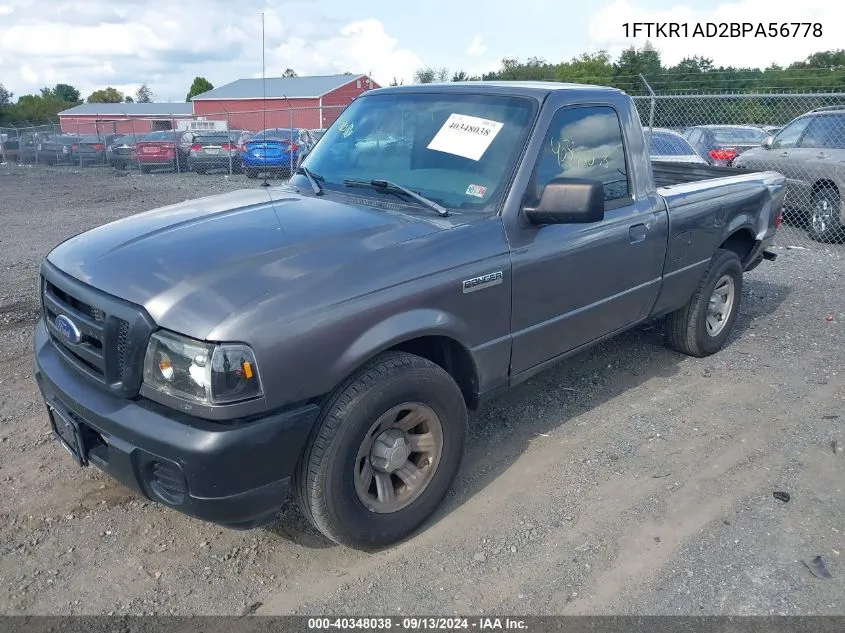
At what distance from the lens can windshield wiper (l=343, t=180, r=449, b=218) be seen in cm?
341

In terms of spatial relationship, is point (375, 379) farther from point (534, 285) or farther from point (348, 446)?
point (534, 285)

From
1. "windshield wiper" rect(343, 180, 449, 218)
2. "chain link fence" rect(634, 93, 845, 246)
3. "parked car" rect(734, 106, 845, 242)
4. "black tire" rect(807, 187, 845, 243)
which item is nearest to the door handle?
"windshield wiper" rect(343, 180, 449, 218)

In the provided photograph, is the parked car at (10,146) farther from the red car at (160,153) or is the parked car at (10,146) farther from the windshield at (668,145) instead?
the windshield at (668,145)

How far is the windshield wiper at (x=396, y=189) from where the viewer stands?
11.2ft

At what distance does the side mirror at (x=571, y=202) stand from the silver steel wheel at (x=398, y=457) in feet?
3.58

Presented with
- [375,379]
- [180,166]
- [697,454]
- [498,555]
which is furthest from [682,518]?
[180,166]

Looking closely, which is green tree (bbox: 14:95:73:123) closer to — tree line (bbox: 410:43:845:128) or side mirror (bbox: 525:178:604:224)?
tree line (bbox: 410:43:845:128)

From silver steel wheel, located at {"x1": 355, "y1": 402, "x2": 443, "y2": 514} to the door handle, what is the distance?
1.76m

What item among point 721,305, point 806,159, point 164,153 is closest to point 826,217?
point 806,159

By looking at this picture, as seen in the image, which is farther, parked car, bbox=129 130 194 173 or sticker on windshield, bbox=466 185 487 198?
parked car, bbox=129 130 194 173

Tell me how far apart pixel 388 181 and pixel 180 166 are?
2020cm

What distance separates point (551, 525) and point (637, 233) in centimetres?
183

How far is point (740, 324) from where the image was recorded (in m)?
6.28

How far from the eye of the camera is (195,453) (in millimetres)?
2496
